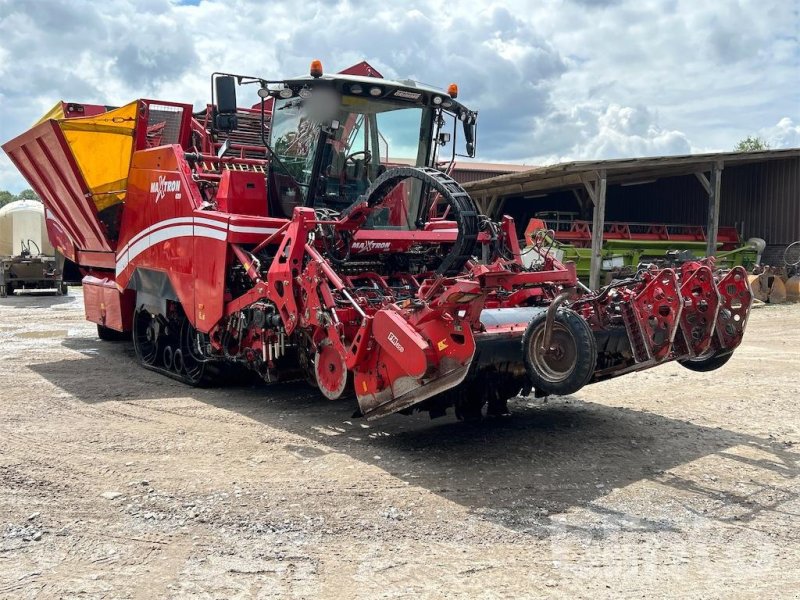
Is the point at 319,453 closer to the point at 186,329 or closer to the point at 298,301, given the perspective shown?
the point at 298,301

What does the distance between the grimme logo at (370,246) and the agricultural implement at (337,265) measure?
0.05 ft

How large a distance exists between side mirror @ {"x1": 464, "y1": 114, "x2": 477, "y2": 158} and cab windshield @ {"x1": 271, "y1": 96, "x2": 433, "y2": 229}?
1.31 ft

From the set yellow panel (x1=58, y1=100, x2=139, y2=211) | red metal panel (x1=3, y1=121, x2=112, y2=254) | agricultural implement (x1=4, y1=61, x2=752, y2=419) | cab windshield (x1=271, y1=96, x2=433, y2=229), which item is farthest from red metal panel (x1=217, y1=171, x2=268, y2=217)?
red metal panel (x1=3, y1=121, x2=112, y2=254)

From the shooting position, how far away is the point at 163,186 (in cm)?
775

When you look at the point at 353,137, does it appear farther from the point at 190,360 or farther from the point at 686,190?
the point at 686,190

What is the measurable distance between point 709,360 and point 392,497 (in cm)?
267

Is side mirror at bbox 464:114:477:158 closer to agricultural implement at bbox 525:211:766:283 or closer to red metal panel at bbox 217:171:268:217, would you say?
red metal panel at bbox 217:171:268:217

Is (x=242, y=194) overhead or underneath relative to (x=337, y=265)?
overhead

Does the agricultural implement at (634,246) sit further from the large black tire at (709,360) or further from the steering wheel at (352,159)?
the large black tire at (709,360)

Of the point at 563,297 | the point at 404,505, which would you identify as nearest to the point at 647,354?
the point at 563,297

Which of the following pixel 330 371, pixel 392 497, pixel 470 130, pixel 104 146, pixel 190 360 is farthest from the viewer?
pixel 104 146

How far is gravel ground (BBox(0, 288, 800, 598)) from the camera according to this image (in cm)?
348

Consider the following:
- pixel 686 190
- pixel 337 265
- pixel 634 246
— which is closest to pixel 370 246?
pixel 337 265

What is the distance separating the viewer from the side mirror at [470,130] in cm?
748
